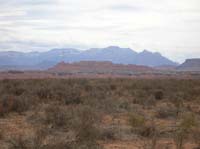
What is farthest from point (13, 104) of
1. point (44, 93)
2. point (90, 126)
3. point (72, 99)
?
point (90, 126)

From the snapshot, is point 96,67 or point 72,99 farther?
point 96,67

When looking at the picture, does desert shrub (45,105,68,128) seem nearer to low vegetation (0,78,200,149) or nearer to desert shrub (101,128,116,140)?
low vegetation (0,78,200,149)

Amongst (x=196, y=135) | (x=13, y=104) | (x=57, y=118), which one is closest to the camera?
(x=196, y=135)

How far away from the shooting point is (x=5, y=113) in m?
18.3

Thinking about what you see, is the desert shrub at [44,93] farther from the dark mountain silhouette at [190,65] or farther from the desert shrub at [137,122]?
the dark mountain silhouette at [190,65]

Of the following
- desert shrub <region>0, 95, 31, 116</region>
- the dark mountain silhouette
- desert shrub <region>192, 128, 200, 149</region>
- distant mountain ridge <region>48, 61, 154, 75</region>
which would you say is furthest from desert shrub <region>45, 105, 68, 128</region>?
the dark mountain silhouette

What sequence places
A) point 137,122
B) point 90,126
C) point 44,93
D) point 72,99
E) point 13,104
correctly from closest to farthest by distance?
point 90,126 < point 137,122 < point 13,104 < point 72,99 < point 44,93

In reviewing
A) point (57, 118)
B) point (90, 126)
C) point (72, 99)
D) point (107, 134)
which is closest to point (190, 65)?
point (72, 99)

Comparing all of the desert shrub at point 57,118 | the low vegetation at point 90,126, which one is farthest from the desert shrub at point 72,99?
the desert shrub at point 57,118

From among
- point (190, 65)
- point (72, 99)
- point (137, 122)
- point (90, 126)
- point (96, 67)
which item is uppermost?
point (90, 126)

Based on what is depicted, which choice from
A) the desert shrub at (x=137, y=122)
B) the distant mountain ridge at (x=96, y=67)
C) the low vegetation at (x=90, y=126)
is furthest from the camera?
the distant mountain ridge at (x=96, y=67)

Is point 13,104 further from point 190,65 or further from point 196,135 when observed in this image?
point 190,65

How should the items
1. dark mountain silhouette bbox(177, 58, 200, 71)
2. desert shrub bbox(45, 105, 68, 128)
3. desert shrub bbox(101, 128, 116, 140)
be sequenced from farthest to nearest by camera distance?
1. dark mountain silhouette bbox(177, 58, 200, 71)
2. desert shrub bbox(45, 105, 68, 128)
3. desert shrub bbox(101, 128, 116, 140)

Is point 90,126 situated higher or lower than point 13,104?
higher
